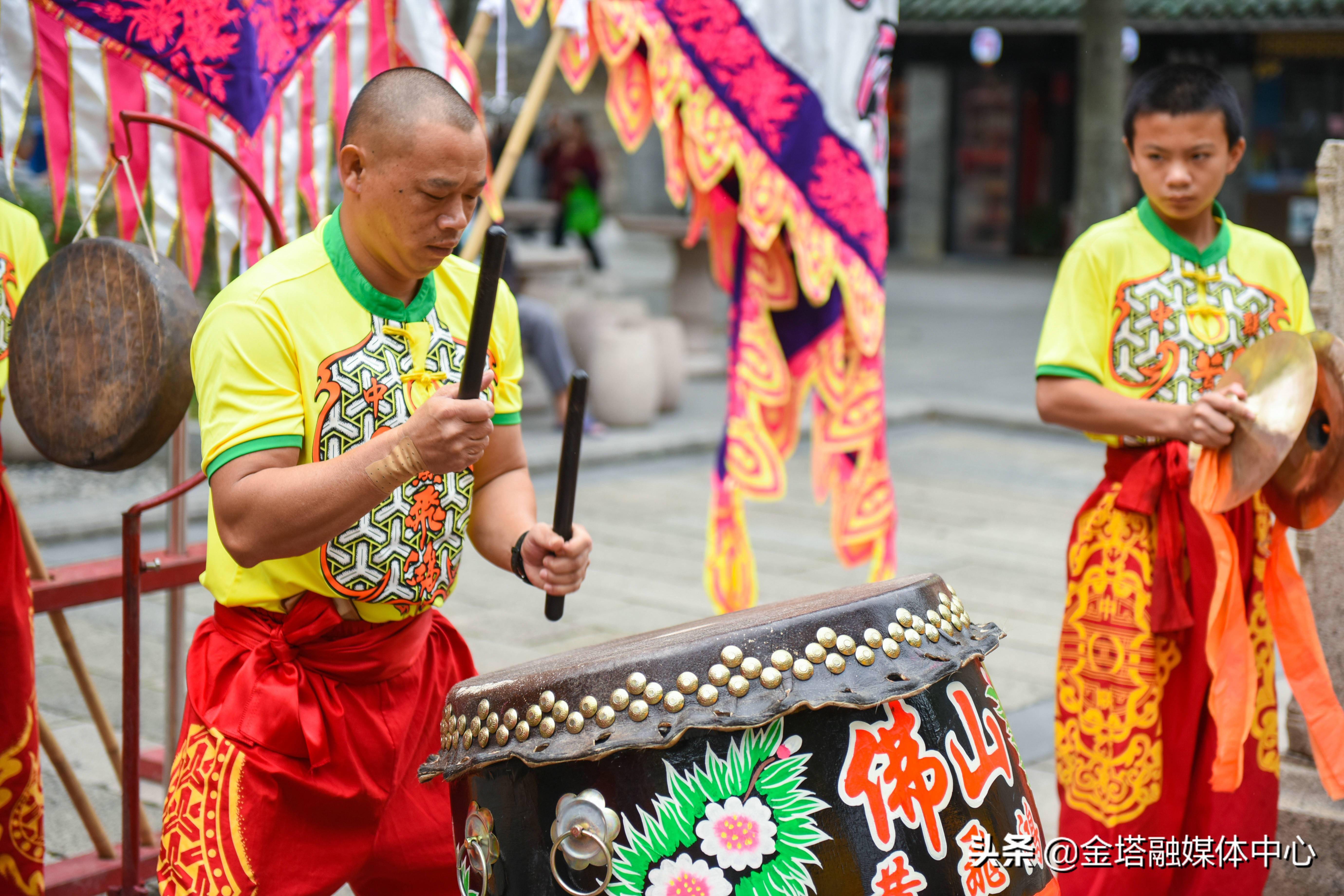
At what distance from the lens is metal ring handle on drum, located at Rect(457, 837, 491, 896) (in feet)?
5.43

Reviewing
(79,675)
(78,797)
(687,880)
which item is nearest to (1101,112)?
(79,675)

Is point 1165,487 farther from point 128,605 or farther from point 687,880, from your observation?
point 128,605

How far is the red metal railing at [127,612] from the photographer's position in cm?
234

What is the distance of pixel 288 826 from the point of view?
1851mm

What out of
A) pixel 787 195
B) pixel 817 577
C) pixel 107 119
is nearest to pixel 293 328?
pixel 107 119

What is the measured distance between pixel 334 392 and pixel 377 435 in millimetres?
75

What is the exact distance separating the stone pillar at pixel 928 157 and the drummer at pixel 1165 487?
59.2 feet

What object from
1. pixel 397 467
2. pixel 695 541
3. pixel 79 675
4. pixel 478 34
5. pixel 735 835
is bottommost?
pixel 695 541

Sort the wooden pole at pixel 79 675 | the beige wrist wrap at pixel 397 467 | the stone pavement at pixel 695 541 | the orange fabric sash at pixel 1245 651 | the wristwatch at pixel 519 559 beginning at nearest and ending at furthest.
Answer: the beige wrist wrap at pixel 397 467 < the wristwatch at pixel 519 559 < the orange fabric sash at pixel 1245 651 < the wooden pole at pixel 79 675 < the stone pavement at pixel 695 541

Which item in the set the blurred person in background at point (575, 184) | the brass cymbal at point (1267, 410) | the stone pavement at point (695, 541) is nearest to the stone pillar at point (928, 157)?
the blurred person in background at point (575, 184)

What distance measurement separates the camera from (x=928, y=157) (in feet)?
67.4

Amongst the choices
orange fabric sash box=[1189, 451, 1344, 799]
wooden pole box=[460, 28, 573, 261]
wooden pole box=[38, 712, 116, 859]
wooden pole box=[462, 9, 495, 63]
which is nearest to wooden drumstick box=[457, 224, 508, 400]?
orange fabric sash box=[1189, 451, 1344, 799]

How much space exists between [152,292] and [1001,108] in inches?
760

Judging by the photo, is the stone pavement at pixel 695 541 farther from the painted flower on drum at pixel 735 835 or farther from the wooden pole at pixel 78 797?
the painted flower on drum at pixel 735 835
